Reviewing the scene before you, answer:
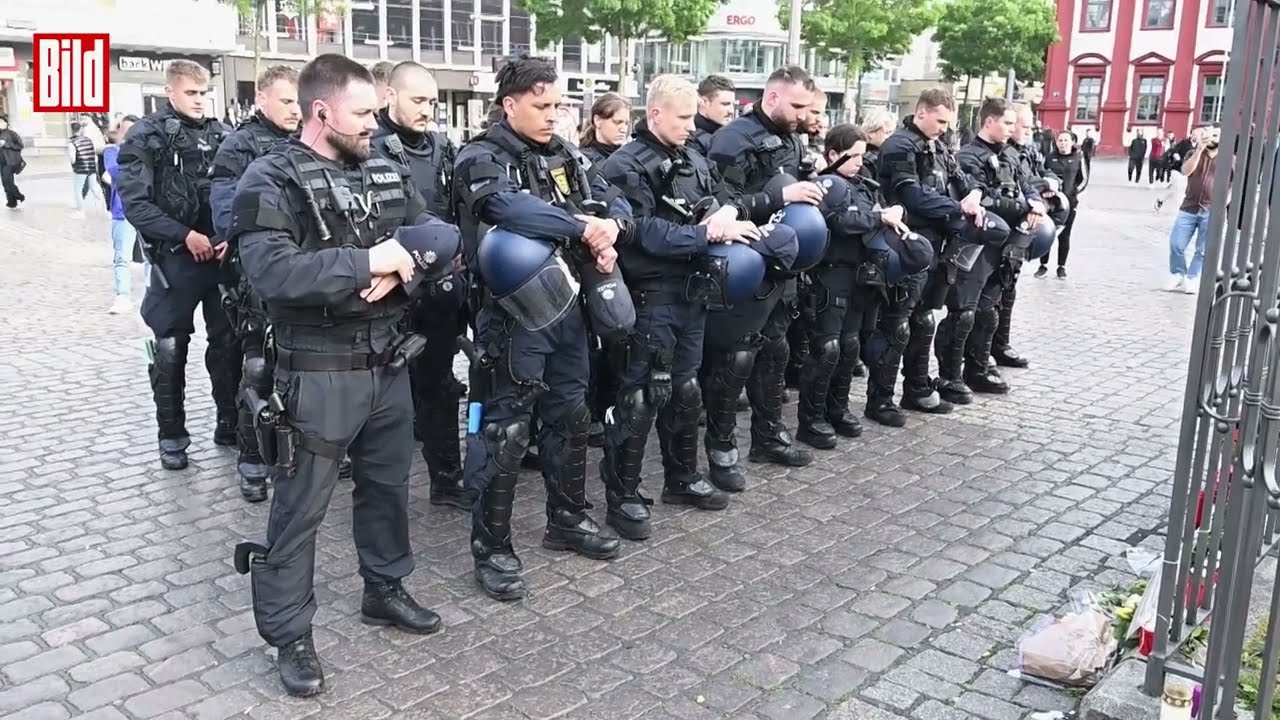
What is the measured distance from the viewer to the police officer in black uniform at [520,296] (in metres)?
4.37

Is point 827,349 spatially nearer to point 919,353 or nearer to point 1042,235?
point 919,353

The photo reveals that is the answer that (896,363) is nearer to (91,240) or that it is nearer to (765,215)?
(765,215)

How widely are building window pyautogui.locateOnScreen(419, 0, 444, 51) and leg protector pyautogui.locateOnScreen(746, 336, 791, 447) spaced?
53.3 m

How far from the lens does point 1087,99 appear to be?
5400 cm

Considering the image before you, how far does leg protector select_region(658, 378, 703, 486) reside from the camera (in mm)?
5566

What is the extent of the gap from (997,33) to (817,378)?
50.9 m

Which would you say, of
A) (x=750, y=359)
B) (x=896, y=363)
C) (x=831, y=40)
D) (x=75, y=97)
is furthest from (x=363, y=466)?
(x=831, y=40)

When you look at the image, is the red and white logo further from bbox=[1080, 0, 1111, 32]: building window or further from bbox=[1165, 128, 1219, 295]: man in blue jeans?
bbox=[1080, 0, 1111, 32]: building window

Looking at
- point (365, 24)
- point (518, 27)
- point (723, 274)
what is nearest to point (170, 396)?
point (723, 274)

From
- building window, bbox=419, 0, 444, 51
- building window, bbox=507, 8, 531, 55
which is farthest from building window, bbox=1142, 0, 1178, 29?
building window, bbox=419, 0, 444, 51

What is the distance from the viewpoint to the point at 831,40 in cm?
4919

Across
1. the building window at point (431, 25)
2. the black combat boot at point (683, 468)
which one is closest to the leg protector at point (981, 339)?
the black combat boot at point (683, 468)

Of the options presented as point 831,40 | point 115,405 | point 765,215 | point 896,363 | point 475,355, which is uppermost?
point 831,40

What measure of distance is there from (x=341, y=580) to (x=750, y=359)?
2434 millimetres
